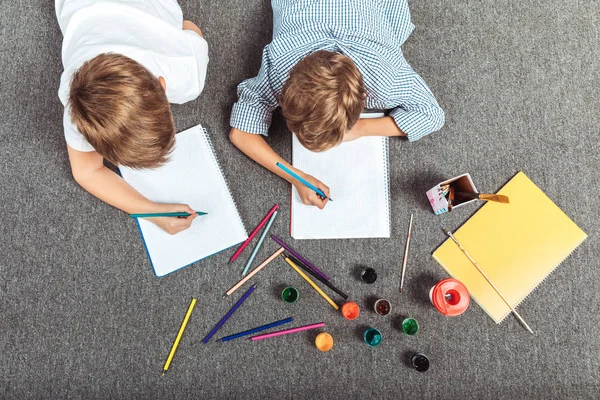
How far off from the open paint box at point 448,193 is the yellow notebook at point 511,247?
97mm

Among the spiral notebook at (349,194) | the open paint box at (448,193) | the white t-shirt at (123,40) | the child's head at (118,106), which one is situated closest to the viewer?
the child's head at (118,106)

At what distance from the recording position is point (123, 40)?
0.83m

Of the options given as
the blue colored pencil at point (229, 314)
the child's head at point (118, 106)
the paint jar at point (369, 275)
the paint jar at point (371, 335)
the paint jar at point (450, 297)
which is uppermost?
the child's head at point (118, 106)

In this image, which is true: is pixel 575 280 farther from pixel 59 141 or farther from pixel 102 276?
pixel 59 141

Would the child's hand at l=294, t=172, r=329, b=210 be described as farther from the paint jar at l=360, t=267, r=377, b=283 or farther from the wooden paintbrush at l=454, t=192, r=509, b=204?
the wooden paintbrush at l=454, t=192, r=509, b=204

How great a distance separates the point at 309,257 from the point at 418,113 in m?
0.42

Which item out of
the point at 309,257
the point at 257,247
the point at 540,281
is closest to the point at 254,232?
the point at 257,247

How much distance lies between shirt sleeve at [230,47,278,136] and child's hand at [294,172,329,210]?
0.48 feet

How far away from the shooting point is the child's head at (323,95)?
2.43 feet

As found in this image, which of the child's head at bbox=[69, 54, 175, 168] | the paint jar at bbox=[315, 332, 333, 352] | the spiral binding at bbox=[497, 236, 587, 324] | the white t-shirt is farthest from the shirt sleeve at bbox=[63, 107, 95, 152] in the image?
the spiral binding at bbox=[497, 236, 587, 324]

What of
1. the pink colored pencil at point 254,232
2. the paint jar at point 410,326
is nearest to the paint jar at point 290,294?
the pink colored pencil at point 254,232

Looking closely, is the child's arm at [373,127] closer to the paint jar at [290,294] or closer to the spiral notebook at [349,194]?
the spiral notebook at [349,194]

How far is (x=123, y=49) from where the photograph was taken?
0.80m

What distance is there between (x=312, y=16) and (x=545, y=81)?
0.65m
